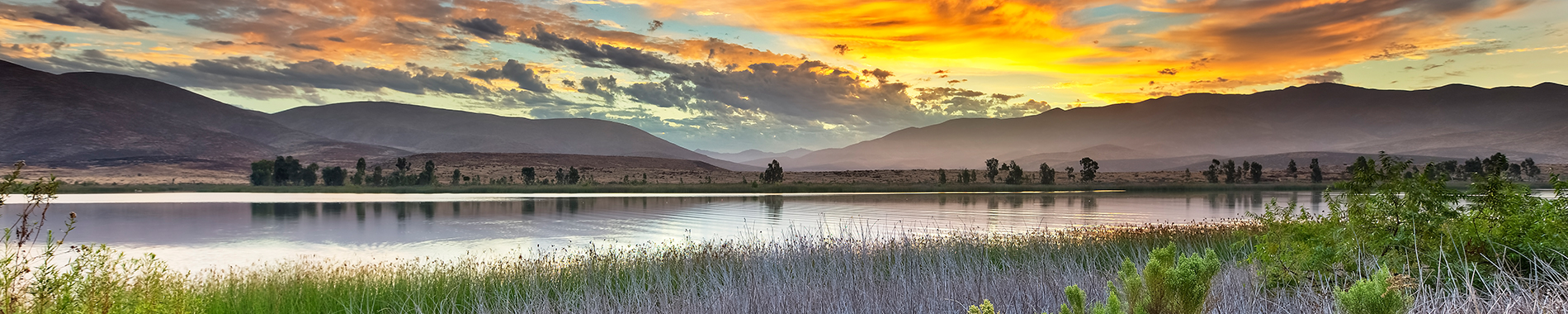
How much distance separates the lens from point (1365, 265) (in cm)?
769

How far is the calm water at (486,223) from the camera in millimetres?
22141

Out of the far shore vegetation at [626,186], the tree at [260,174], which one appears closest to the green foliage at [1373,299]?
the far shore vegetation at [626,186]

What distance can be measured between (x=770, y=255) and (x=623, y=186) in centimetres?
6659

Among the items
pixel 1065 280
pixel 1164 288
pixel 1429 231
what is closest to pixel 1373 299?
pixel 1164 288

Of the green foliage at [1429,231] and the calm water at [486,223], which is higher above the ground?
the green foliage at [1429,231]

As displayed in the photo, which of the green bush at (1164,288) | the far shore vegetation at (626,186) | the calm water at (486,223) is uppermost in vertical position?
the green bush at (1164,288)

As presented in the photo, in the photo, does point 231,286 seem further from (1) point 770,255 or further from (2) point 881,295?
(2) point 881,295

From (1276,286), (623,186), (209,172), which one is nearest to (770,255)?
(1276,286)

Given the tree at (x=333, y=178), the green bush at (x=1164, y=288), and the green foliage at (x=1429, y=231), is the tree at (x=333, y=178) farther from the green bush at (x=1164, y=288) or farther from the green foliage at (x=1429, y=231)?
the green bush at (x=1164, y=288)

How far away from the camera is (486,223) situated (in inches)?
1257

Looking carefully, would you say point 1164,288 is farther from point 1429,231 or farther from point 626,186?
point 626,186

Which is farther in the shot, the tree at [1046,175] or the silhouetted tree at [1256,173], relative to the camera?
the silhouetted tree at [1256,173]

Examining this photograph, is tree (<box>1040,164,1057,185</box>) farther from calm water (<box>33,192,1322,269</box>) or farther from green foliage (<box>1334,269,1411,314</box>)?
green foliage (<box>1334,269,1411,314</box>)

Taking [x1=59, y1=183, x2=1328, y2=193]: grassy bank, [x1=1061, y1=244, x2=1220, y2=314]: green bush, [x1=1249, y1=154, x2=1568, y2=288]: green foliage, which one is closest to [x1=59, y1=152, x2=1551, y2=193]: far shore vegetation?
[x1=59, y1=183, x2=1328, y2=193]: grassy bank
